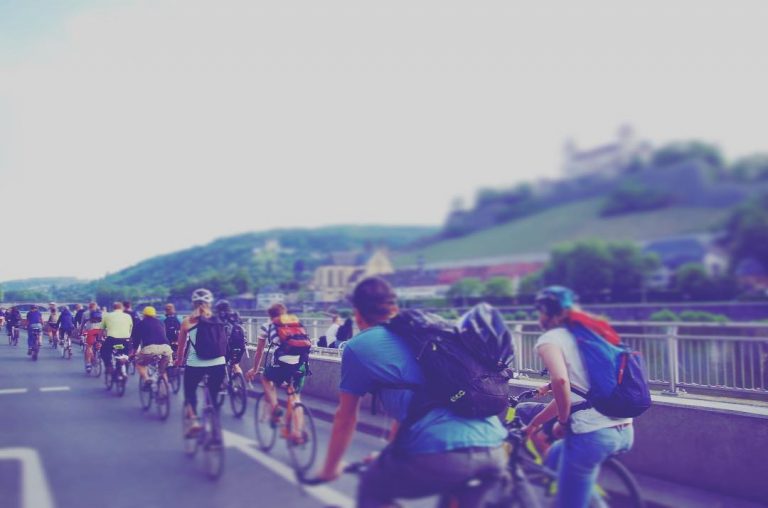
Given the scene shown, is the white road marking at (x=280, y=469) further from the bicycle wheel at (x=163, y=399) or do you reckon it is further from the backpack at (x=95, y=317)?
the backpack at (x=95, y=317)

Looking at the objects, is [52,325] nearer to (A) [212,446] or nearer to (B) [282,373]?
(B) [282,373]

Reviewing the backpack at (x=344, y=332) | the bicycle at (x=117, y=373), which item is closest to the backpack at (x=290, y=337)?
the bicycle at (x=117, y=373)

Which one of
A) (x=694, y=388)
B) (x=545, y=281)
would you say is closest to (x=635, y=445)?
(x=694, y=388)

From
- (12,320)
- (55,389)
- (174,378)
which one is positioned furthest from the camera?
(12,320)

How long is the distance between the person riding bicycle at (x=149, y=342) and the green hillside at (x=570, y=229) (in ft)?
342

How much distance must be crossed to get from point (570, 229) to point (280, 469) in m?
130

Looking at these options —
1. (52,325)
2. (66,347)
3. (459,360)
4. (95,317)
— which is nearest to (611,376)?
(459,360)

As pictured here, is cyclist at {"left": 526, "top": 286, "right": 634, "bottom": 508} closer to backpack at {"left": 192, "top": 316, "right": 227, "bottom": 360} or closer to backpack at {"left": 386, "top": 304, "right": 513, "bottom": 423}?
backpack at {"left": 386, "top": 304, "right": 513, "bottom": 423}

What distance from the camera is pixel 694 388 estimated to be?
8.55 meters

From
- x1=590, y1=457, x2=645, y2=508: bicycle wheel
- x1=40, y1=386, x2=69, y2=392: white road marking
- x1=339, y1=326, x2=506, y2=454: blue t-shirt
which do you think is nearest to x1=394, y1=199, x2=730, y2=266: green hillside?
x1=40, y1=386, x2=69, y2=392: white road marking

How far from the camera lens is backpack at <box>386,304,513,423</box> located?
325 cm

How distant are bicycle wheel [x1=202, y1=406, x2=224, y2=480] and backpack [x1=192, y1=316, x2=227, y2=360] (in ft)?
3.98

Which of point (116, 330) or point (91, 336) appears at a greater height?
point (116, 330)

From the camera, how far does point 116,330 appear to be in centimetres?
1098
